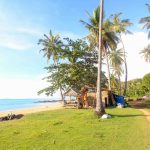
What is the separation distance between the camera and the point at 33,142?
13.2m

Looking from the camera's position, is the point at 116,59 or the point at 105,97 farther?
the point at 116,59

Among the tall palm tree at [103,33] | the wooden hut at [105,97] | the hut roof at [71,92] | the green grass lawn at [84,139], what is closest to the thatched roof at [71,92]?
the hut roof at [71,92]

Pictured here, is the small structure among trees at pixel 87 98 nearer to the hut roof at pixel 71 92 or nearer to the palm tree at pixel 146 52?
the hut roof at pixel 71 92

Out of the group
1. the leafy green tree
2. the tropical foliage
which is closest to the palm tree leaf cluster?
the leafy green tree

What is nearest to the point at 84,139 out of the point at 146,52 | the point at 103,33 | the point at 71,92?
the point at 71,92

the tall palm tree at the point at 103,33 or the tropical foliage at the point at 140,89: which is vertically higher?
the tall palm tree at the point at 103,33

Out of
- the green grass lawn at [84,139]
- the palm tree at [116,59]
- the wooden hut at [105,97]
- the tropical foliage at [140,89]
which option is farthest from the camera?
the palm tree at [116,59]

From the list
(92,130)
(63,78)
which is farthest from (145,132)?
(63,78)

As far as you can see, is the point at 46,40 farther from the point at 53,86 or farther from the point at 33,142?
the point at 33,142

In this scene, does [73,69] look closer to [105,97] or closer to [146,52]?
[105,97]

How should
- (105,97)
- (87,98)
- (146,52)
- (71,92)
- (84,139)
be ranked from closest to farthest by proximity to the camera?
(84,139) → (105,97) → (87,98) → (71,92) → (146,52)

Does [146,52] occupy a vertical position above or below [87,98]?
above

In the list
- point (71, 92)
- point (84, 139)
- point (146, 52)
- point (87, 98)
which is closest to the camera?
point (84, 139)

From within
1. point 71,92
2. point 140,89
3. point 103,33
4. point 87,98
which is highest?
point 103,33
